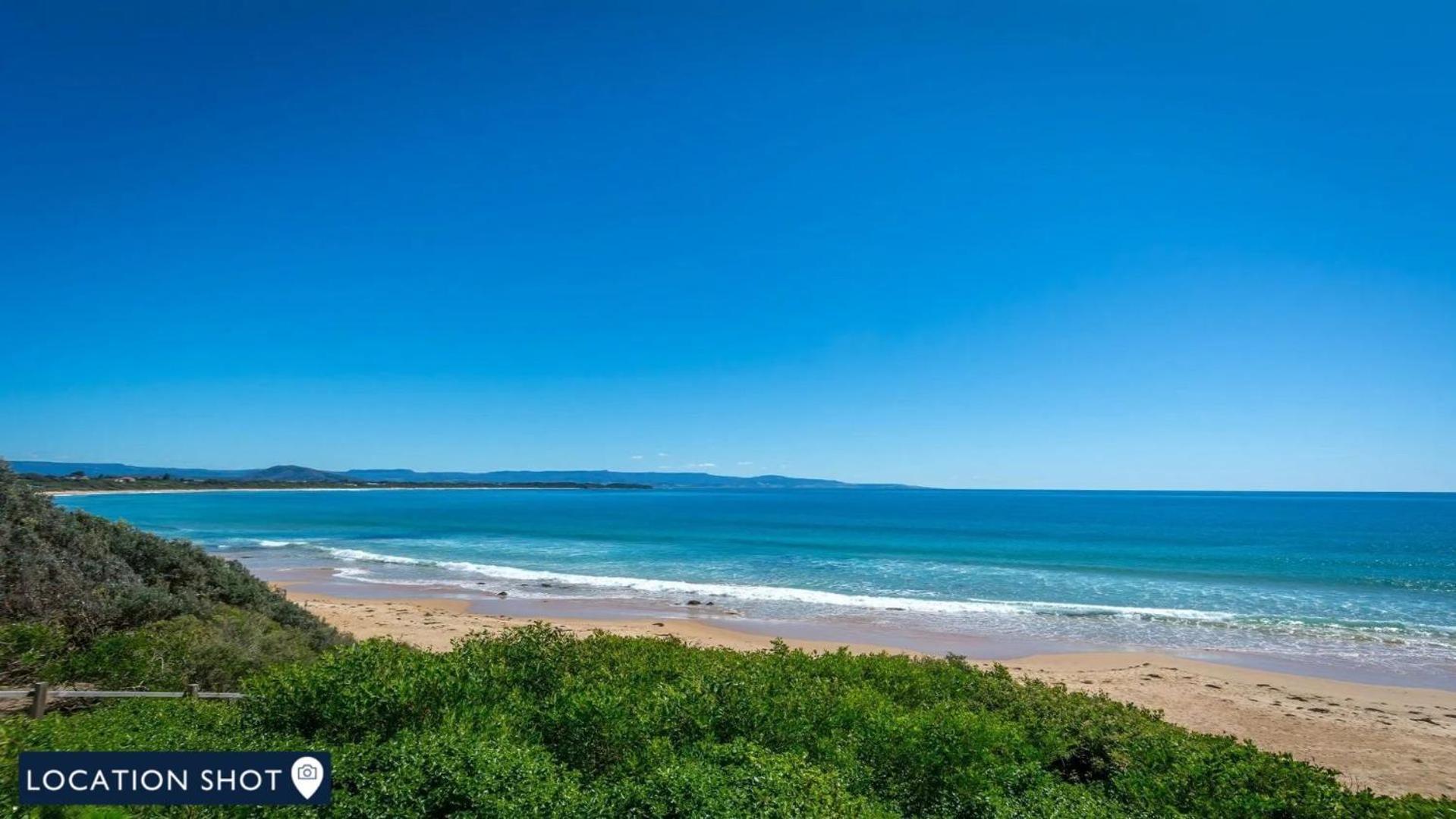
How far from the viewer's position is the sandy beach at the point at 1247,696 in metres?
12.9

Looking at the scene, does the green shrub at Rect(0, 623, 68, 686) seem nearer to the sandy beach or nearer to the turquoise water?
the sandy beach

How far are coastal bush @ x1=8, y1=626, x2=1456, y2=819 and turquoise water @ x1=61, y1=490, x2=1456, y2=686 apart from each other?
60.8 feet

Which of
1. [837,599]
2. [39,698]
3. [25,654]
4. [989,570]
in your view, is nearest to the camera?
[39,698]

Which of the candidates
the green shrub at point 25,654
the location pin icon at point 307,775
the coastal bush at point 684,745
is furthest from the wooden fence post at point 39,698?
the location pin icon at point 307,775

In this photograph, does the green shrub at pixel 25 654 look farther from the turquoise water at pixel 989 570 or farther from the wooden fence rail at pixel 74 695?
the turquoise water at pixel 989 570

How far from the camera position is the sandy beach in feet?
42.3

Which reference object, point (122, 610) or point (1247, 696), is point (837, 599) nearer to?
point (1247, 696)

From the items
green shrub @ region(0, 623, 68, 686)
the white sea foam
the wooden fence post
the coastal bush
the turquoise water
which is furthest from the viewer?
the white sea foam

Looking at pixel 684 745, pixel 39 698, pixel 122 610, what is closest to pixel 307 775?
pixel 684 745

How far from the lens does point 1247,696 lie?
16953mm

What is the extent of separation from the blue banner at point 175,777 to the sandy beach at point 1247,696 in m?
7.65

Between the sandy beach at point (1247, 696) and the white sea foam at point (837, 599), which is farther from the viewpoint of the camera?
the white sea foam at point (837, 599)

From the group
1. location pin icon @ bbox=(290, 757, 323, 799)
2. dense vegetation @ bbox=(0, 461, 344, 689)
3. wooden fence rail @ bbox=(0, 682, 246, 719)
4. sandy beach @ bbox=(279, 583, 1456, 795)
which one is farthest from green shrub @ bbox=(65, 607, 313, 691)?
location pin icon @ bbox=(290, 757, 323, 799)

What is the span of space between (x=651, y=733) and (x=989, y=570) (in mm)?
37204
